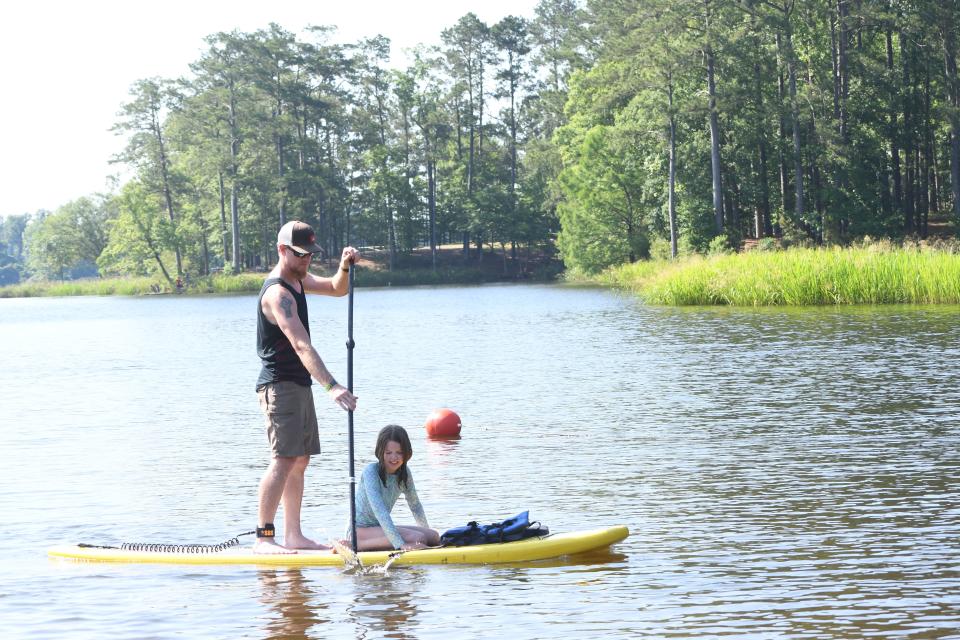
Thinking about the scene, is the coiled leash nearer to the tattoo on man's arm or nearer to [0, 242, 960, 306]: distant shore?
the tattoo on man's arm

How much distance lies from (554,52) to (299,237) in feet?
269

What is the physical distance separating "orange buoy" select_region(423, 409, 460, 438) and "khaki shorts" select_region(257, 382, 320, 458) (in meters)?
6.16

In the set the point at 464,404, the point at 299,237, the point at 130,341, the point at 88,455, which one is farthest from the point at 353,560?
the point at 130,341

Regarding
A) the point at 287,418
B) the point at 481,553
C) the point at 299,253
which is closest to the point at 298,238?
the point at 299,253

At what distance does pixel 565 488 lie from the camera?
10719 mm

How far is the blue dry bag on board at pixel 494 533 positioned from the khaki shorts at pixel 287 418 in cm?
120

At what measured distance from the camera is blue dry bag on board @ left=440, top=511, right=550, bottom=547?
833cm

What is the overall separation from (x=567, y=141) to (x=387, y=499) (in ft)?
226

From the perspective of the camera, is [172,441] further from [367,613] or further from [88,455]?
[367,613]

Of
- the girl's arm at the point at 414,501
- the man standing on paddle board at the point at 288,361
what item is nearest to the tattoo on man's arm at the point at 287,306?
the man standing on paddle board at the point at 288,361

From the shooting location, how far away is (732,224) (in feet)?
204

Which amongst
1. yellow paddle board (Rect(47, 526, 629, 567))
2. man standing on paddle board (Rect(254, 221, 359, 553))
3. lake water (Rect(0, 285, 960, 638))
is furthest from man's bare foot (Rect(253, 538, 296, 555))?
man standing on paddle board (Rect(254, 221, 359, 553))

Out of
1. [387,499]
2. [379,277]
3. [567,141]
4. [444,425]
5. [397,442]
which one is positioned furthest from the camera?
[379,277]

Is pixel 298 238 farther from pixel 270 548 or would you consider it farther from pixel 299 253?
pixel 270 548
